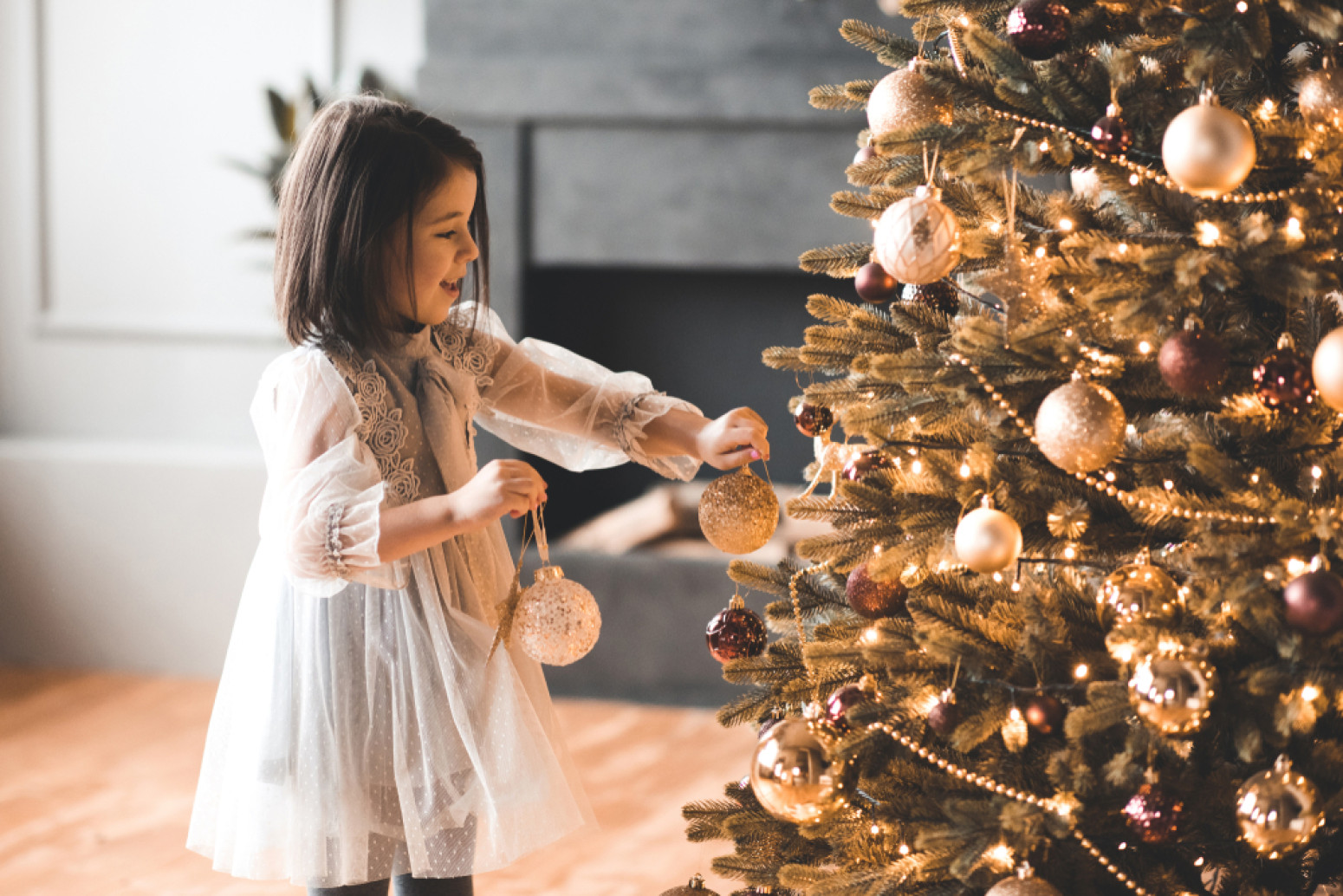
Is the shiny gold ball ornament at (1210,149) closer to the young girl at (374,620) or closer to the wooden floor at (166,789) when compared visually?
the young girl at (374,620)

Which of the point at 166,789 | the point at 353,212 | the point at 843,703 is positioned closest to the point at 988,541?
the point at 843,703

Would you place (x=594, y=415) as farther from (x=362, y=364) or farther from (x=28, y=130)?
(x=28, y=130)

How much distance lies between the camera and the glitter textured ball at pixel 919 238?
3.23 feet

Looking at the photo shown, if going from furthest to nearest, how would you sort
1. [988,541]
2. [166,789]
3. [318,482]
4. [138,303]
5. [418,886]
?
[138,303] < [166,789] < [418,886] < [318,482] < [988,541]

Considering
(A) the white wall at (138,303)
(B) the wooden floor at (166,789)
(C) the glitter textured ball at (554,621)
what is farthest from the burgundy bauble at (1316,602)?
(A) the white wall at (138,303)

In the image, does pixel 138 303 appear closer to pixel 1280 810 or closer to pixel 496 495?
pixel 496 495

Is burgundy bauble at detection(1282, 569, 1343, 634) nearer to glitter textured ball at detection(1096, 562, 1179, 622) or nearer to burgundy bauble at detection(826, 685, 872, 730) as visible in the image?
glitter textured ball at detection(1096, 562, 1179, 622)

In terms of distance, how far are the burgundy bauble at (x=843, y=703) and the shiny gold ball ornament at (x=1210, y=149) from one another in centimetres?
52

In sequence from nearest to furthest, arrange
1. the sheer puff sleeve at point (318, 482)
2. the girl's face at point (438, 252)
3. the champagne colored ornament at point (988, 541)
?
the champagne colored ornament at point (988, 541)
the sheer puff sleeve at point (318, 482)
the girl's face at point (438, 252)

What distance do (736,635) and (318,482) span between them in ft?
1.45

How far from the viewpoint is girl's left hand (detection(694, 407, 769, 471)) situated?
1.23 metres

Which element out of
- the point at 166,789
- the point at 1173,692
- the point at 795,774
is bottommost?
the point at 166,789

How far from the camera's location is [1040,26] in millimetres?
938

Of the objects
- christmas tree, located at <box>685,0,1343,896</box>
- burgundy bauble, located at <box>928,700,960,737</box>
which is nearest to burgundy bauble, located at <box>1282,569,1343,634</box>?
christmas tree, located at <box>685,0,1343,896</box>
